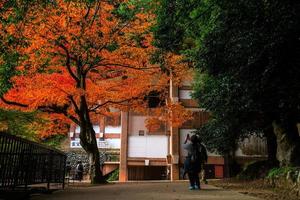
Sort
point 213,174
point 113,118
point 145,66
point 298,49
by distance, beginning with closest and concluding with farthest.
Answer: point 298,49 < point 145,66 < point 213,174 < point 113,118

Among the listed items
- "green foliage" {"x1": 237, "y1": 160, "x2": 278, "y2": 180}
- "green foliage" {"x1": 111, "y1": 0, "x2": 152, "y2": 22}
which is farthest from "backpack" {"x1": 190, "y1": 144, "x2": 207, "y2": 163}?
"green foliage" {"x1": 111, "y1": 0, "x2": 152, "y2": 22}

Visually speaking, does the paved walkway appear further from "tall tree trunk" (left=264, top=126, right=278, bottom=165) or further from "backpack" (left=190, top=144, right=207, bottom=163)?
"tall tree trunk" (left=264, top=126, right=278, bottom=165)

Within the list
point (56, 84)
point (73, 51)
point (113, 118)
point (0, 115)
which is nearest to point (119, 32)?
point (73, 51)

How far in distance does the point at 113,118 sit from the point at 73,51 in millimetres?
17681

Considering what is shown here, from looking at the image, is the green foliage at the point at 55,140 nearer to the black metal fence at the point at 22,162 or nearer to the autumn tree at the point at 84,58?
the autumn tree at the point at 84,58

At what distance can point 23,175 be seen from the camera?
8422 millimetres

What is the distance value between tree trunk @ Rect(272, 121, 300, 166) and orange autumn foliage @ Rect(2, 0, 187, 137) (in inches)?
253

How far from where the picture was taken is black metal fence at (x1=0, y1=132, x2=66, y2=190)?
7.43 metres

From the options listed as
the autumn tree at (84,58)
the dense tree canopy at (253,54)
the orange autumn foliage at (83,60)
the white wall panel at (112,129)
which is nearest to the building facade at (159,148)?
the white wall panel at (112,129)

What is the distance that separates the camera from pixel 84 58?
17016mm

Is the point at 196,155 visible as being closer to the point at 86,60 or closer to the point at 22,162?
the point at 22,162

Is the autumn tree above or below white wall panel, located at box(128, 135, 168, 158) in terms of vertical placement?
above

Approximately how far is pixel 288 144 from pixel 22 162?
1063 centimetres

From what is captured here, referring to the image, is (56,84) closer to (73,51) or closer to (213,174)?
(73,51)
